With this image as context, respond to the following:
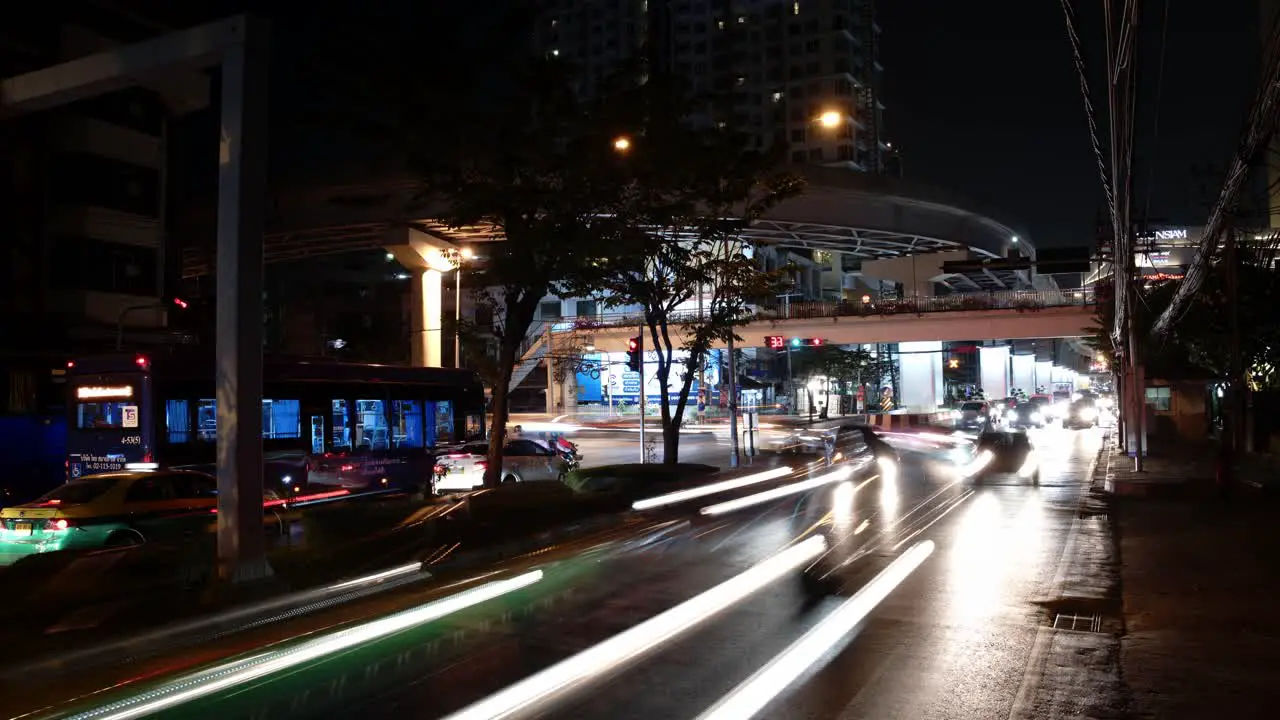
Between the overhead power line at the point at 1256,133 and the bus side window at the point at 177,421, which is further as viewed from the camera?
the bus side window at the point at 177,421

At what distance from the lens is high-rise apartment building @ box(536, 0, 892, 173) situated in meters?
120

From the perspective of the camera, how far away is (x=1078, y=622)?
9.59 m

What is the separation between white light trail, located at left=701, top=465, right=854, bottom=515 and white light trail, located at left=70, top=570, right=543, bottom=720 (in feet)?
30.8

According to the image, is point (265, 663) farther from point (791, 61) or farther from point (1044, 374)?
point (1044, 374)

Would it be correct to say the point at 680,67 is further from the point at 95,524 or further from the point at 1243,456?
the point at 95,524

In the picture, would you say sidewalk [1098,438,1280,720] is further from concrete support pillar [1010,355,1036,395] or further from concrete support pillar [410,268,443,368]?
concrete support pillar [1010,355,1036,395]

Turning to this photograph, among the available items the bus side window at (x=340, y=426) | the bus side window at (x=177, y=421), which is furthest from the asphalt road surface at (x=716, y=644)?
the bus side window at (x=340, y=426)

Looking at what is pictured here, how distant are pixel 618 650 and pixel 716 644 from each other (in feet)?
3.16

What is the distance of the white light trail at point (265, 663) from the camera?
21.8 ft

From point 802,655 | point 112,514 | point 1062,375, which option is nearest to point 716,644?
point 802,655

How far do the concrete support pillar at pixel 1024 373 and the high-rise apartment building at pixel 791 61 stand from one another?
30.8 m

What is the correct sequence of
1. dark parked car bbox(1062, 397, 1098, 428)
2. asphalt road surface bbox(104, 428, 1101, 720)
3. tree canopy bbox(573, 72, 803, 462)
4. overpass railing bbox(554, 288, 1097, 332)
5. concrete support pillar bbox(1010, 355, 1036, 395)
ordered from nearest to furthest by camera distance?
asphalt road surface bbox(104, 428, 1101, 720) → tree canopy bbox(573, 72, 803, 462) → overpass railing bbox(554, 288, 1097, 332) → dark parked car bbox(1062, 397, 1098, 428) → concrete support pillar bbox(1010, 355, 1036, 395)

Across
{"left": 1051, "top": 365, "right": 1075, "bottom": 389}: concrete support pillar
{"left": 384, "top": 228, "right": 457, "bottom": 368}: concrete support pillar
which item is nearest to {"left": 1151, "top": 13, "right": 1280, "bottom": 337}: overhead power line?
{"left": 384, "top": 228, "right": 457, "bottom": 368}: concrete support pillar

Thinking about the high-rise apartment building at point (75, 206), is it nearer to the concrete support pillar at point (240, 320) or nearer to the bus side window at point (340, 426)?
the bus side window at point (340, 426)
